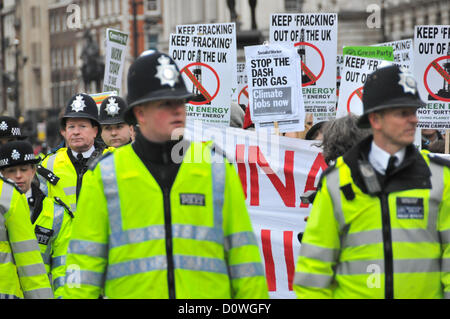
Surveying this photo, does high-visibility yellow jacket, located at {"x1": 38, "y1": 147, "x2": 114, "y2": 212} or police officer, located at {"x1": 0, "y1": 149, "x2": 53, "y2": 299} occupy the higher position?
high-visibility yellow jacket, located at {"x1": 38, "y1": 147, "x2": 114, "y2": 212}

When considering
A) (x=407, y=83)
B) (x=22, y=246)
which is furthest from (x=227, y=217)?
(x=22, y=246)

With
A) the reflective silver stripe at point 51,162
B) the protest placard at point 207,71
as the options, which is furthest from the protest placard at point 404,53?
the reflective silver stripe at point 51,162

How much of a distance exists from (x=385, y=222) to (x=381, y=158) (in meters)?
0.32

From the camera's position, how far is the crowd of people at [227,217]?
13.9ft

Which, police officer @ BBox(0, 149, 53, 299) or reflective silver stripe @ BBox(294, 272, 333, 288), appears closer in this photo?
reflective silver stripe @ BBox(294, 272, 333, 288)

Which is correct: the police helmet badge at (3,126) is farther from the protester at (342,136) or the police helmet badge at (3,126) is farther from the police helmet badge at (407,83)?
→ the police helmet badge at (407,83)

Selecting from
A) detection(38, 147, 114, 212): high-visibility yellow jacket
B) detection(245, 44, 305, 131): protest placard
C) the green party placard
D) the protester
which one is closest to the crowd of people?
the protester

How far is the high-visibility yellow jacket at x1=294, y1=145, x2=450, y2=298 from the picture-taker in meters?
4.46

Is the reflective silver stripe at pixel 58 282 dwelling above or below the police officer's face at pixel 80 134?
below

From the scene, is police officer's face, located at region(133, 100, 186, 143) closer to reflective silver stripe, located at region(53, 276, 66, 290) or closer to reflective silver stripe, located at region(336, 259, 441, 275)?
reflective silver stripe, located at region(336, 259, 441, 275)

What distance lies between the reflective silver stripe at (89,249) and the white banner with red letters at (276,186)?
4.18m

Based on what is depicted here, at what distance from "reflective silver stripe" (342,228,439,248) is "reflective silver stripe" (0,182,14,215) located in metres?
2.15

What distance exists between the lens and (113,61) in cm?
1265

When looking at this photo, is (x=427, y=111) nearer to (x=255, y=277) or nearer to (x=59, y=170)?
(x=59, y=170)
